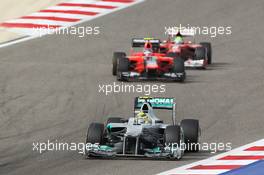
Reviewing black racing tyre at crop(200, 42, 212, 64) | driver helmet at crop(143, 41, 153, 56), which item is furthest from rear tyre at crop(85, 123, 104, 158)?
black racing tyre at crop(200, 42, 212, 64)

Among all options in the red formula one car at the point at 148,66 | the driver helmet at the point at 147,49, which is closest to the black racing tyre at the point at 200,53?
the red formula one car at the point at 148,66

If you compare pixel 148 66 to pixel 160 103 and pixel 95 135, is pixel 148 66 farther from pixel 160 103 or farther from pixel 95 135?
pixel 95 135

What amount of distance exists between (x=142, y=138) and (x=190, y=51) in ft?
44.1

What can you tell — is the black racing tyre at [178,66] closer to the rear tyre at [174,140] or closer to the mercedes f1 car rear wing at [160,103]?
the mercedes f1 car rear wing at [160,103]

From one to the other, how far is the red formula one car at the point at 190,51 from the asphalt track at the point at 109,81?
371 mm

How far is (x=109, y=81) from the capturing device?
28.4 meters

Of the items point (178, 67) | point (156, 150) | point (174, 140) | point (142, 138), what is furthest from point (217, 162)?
point (178, 67)

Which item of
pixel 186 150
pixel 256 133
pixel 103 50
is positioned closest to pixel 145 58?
pixel 103 50

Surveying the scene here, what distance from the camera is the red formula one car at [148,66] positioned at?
28.3 m

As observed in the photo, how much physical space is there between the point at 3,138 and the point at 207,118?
A: 196 inches

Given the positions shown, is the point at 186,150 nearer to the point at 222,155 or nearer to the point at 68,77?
the point at 222,155

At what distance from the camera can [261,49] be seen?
34625mm

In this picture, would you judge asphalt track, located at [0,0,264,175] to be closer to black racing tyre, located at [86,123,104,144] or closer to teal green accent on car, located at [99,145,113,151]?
teal green accent on car, located at [99,145,113,151]

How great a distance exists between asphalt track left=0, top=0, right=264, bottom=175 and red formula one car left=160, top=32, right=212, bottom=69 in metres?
0.37
